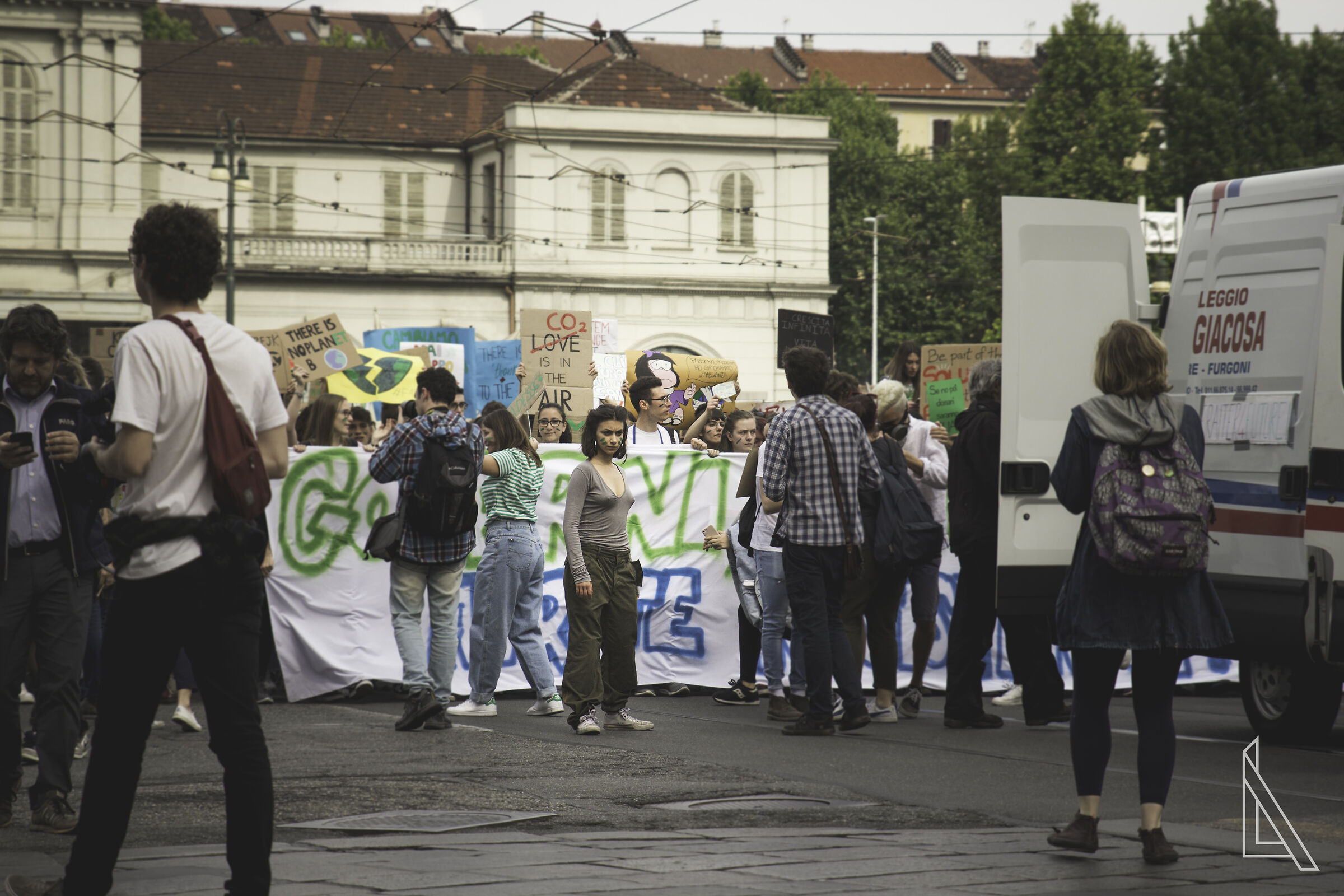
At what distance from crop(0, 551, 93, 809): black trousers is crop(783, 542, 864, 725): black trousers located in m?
4.02

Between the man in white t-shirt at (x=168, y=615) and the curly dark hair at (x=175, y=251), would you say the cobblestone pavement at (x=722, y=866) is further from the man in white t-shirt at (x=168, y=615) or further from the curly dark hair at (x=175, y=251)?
the curly dark hair at (x=175, y=251)

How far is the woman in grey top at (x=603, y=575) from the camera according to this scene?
9.66 meters

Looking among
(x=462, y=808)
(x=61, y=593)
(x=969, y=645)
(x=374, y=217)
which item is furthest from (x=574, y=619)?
(x=374, y=217)

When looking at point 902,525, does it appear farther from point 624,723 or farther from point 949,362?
point 949,362

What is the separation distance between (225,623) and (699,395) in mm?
15860

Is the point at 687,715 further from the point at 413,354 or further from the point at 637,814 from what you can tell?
the point at 413,354

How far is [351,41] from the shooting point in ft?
256

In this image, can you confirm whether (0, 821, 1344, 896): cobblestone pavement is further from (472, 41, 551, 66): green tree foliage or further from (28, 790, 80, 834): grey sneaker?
(472, 41, 551, 66): green tree foliage

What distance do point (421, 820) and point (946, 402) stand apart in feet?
28.5

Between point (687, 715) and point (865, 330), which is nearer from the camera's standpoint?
point (687, 715)

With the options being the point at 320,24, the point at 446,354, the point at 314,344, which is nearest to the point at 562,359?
the point at 314,344

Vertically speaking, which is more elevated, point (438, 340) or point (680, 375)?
point (438, 340)

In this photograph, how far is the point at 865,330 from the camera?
233ft

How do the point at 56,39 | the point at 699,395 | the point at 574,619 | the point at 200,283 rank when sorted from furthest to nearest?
the point at 56,39 → the point at 699,395 → the point at 574,619 → the point at 200,283
